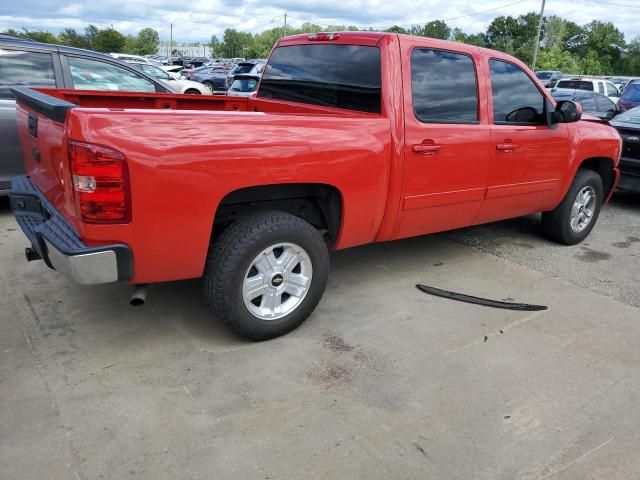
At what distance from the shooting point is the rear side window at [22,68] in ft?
18.1

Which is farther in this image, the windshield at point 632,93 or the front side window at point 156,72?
the front side window at point 156,72

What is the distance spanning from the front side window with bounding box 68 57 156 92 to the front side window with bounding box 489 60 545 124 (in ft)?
13.4

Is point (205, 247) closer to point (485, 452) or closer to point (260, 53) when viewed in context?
point (485, 452)

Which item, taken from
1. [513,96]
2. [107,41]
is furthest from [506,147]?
[107,41]

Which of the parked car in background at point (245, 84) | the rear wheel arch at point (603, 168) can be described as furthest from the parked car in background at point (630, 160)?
the parked car in background at point (245, 84)

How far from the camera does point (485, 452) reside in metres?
2.52

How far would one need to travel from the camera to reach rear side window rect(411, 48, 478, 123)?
3.85 m

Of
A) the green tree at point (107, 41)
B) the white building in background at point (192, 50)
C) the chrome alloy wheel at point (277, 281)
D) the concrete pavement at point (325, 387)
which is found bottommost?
the concrete pavement at point (325, 387)

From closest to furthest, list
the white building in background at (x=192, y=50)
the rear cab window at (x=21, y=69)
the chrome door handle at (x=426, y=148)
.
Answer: the chrome door handle at (x=426, y=148) < the rear cab window at (x=21, y=69) < the white building in background at (x=192, y=50)

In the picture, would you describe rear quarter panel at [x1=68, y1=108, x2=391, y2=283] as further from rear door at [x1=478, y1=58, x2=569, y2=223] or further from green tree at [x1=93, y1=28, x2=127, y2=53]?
green tree at [x1=93, y1=28, x2=127, y2=53]

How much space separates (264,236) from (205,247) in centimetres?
35

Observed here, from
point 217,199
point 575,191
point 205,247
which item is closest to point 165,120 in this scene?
point 217,199

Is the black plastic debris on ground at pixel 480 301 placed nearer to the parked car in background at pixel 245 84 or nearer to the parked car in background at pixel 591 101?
the parked car in background at pixel 245 84

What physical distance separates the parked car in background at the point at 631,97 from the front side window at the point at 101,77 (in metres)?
12.5
